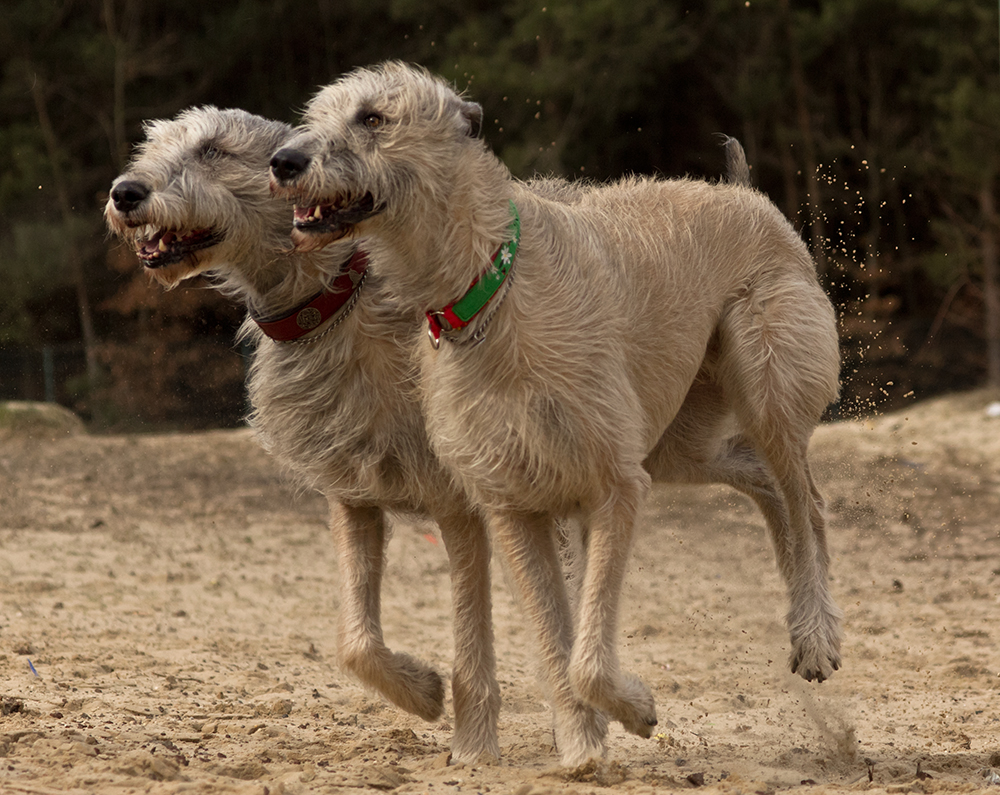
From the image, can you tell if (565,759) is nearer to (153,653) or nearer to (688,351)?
(688,351)

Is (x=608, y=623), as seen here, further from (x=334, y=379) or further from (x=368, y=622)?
(x=334, y=379)

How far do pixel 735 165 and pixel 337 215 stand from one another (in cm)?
258

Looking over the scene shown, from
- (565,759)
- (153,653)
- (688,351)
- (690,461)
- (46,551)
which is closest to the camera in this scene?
(565,759)

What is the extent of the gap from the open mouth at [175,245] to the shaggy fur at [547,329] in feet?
2.36

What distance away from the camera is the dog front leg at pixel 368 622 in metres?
4.86

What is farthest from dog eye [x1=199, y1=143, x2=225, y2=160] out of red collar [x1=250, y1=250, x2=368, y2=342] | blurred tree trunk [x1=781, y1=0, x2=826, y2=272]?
blurred tree trunk [x1=781, y1=0, x2=826, y2=272]

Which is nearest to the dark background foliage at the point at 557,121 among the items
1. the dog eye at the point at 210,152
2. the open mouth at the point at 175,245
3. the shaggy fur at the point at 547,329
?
the shaggy fur at the point at 547,329

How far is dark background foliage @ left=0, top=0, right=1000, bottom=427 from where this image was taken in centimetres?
1748

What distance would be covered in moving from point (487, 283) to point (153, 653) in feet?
11.4

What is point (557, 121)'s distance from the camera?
716 inches

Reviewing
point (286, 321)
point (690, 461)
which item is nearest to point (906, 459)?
point (690, 461)

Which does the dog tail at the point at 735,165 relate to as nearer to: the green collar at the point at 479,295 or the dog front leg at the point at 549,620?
the green collar at the point at 479,295

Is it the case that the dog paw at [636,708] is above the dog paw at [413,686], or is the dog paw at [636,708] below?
above

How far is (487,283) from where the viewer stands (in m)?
4.18
